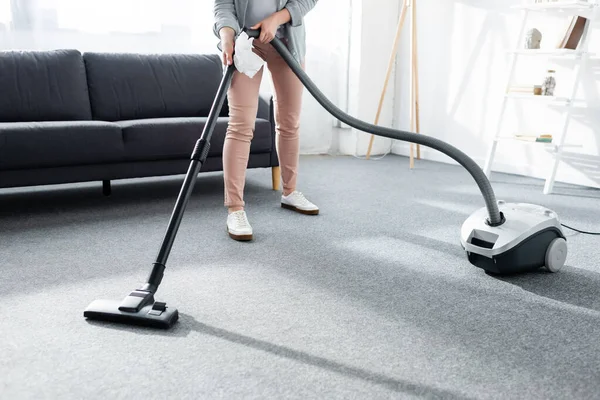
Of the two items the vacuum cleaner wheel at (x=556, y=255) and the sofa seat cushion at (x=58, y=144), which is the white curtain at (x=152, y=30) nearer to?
the sofa seat cushion at (x=58, y=144)

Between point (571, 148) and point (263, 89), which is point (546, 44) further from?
point (263, 89)

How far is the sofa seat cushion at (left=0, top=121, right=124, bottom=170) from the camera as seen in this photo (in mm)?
2115

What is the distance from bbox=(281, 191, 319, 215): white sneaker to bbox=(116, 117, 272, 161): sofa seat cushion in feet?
1.35

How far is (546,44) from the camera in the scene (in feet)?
10.2

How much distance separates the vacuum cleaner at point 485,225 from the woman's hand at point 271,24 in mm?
100

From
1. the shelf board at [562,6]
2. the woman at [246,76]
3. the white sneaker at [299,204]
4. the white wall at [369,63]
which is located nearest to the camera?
the woman at [246,76]

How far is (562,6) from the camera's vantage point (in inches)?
108

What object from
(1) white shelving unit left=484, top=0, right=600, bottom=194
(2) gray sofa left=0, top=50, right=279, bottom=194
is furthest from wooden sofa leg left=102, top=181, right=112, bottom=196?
(1) white shelving unit left=484, top=0, right=600, bottom=194

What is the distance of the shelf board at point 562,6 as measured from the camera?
2.70 metres

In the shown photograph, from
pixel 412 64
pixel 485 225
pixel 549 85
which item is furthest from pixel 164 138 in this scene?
pixel 549 85

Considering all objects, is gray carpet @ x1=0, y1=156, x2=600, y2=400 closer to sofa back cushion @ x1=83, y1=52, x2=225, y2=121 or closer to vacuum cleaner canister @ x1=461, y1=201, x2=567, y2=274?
vacuum cleaner canister @ x1=461, y1=201, x2=567, y2=274

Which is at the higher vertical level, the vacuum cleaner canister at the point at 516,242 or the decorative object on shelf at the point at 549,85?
the decorative object on shelf at the point at 549,85

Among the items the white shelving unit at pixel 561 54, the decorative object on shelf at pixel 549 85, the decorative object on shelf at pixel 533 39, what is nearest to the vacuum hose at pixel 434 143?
the white shelving unit at pixel 561 54

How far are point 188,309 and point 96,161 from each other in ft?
3.77
